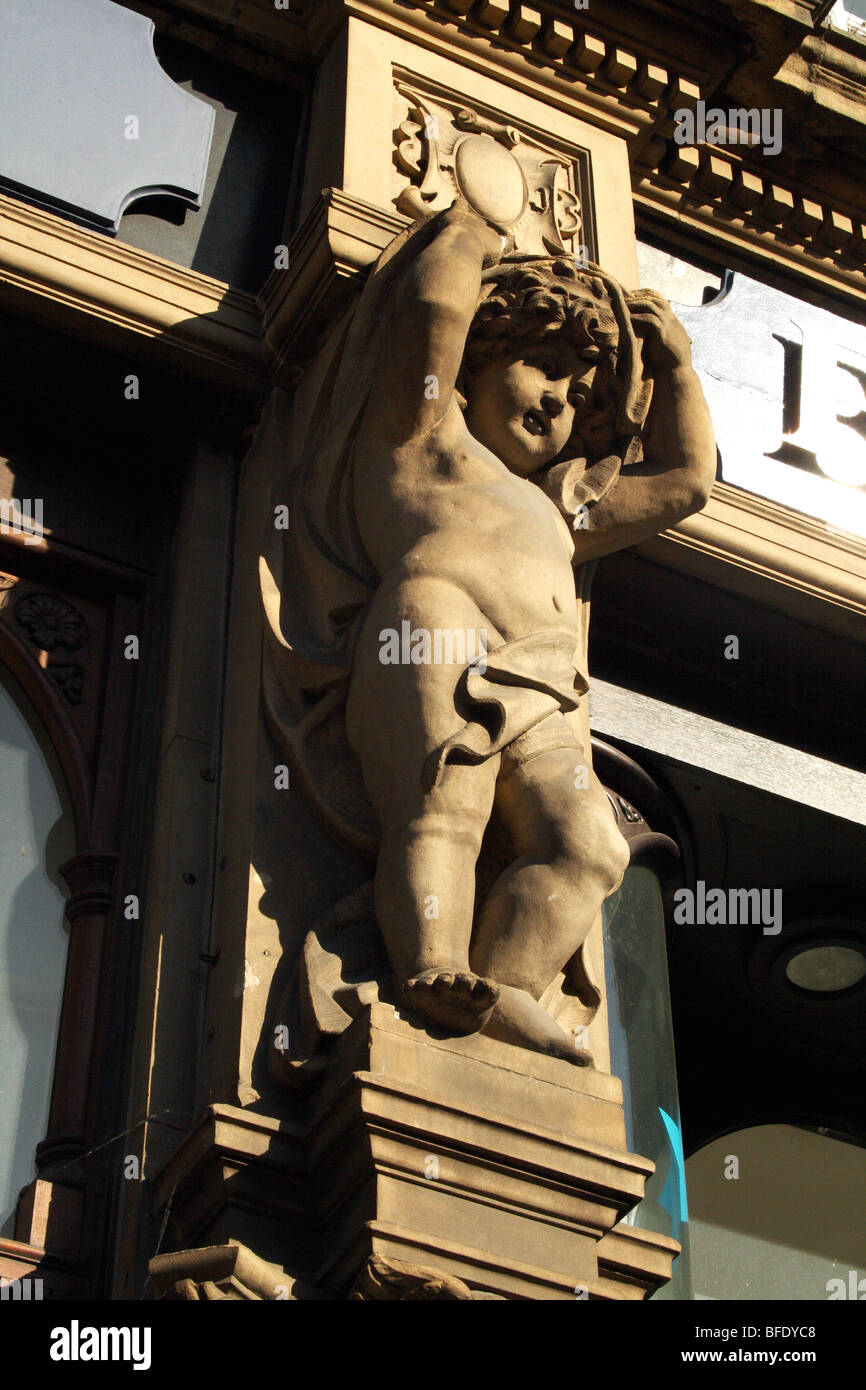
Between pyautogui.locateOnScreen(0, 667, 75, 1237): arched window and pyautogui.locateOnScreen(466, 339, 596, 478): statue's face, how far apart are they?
1775mm

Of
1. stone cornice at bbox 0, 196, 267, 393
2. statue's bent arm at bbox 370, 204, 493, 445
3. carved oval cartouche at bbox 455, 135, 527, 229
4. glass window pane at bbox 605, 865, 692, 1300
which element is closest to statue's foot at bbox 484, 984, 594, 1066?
glass window pane at bbox 605, 865, 692, 1300

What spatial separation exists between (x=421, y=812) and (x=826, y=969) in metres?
4.36

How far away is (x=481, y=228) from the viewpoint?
6926mm

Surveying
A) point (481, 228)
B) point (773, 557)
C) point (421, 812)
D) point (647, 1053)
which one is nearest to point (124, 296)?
point (481, 228)

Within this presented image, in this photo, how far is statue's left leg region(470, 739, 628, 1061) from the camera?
5.75 m

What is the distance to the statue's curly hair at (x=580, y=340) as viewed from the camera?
700 cm

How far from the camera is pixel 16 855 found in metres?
6.63

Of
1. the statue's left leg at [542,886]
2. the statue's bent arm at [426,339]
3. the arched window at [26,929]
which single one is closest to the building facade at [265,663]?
the arched window at [26,929]

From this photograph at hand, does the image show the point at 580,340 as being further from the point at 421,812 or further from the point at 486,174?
the point at 421,812

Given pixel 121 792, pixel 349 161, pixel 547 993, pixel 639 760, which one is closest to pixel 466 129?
pixel 349 161

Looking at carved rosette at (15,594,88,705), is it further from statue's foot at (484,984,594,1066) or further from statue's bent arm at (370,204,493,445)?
statue's foot at (484,984,594,1066)
